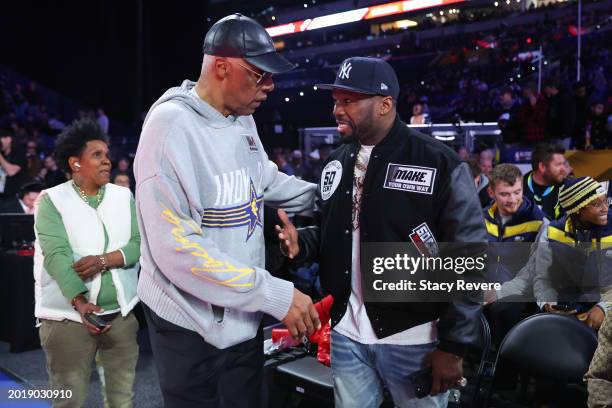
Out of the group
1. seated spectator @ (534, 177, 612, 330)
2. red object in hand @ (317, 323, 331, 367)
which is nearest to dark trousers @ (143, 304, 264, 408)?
red object in hand @ (317, 323, 331, 367)

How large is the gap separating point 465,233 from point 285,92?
1334 cm

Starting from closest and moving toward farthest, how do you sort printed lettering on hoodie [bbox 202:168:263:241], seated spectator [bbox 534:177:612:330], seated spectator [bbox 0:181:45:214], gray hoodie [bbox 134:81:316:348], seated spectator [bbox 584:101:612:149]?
gray hoodie [bbox 134:81:316:348]
printed lettering on hoodie [bbox 202:168:263:241]
seated spectator [bbox 534:177:612:330]
seated spectator [bbox 0:181:45:214]
seated spectator [bbox 584:101:612:149]

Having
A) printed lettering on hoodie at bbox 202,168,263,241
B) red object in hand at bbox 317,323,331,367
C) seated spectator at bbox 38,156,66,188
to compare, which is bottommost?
red object in hand at bbox 317,323,331,367

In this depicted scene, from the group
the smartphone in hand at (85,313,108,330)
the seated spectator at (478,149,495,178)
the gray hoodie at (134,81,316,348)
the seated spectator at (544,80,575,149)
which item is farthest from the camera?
the seated spectator at (544,80,575,149)

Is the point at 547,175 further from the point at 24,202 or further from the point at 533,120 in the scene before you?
the point at 24,202

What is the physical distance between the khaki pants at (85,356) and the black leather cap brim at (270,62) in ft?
5.94

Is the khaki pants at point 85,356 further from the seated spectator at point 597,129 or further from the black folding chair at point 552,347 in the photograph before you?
the seated spectator at point 597,129

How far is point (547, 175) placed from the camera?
5527mm

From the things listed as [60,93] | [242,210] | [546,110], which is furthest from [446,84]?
[242,210]

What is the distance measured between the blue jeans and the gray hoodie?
401mm

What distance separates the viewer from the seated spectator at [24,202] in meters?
6.28

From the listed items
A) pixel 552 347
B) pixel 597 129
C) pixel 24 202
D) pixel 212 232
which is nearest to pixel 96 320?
pixel 212 232

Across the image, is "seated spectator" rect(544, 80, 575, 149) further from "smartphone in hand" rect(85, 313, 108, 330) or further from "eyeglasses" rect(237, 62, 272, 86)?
"eyeglasses" rect(237, 62, 272, 86)

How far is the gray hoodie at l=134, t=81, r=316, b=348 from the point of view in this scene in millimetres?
1604
